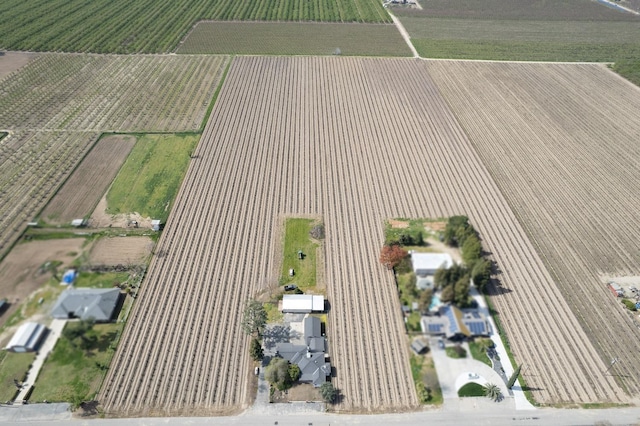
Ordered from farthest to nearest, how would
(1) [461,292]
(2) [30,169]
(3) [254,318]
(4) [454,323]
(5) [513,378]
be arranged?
(2) [30,169] < (3) [254,318] < (5) [513,378] < (4) [454,323] < (1) [461,292]

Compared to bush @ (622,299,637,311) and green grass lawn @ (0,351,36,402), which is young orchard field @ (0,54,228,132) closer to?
green grass lawn @ (0,351,36,402)

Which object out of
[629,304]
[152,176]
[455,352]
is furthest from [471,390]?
[152,176]

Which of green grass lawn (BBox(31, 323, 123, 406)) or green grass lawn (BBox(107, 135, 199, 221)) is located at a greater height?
green grass lawn (BBox(107, 135, 199, 221))

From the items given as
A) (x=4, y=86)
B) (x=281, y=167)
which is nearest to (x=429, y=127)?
(x=281, y=167)

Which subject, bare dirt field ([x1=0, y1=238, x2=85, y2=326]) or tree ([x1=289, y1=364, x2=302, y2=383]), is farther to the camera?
tree ([x1=289, y1=364, x2=302, y2=383])


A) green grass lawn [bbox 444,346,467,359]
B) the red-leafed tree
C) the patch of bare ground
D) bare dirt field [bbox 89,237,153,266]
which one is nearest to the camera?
green grass lawn [bbox 444,346,467,359]

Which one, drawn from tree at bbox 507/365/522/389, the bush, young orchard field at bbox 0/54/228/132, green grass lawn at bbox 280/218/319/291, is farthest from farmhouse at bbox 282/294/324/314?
young orchard field at bbox 0/54/228/132

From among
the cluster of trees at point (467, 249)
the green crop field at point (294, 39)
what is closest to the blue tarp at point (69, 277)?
the cluster of trees at point (467, 249)

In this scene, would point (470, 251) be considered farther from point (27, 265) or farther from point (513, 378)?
point (27, 265)

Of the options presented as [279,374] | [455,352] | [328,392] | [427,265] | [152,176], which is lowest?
[328,392]
